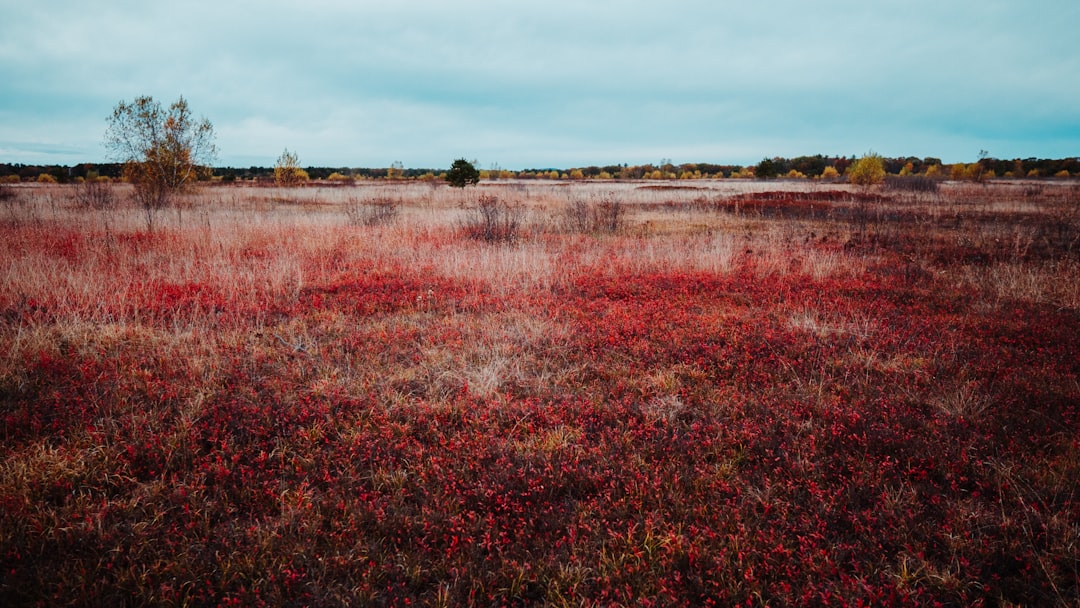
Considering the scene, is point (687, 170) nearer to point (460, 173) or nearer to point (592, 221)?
point (460, 173)

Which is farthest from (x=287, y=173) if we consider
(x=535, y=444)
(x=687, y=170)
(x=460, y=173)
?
(x=687, y=170)

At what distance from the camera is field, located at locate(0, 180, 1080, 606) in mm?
2662

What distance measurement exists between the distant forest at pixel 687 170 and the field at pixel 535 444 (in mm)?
46187

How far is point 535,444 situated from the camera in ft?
12.7

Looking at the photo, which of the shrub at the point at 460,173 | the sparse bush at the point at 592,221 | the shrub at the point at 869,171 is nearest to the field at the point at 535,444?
the sparse bush at the point at 592,221

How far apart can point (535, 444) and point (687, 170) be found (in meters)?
119

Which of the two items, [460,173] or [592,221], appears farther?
[460,173]

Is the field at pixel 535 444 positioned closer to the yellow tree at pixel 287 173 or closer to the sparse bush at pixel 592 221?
the sparse bush at pixel 592 221

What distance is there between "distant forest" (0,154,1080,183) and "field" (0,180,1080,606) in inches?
1818

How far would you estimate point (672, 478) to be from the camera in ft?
11.4

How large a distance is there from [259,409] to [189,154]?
23.9 metres

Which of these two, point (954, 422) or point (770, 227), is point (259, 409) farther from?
point (770, 227)

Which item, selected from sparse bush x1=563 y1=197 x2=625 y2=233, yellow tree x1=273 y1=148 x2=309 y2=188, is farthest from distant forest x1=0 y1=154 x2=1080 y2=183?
sparse bush x1=563 y1=197 x2=625 y2=233

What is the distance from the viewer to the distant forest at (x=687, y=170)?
66644 millimetres
